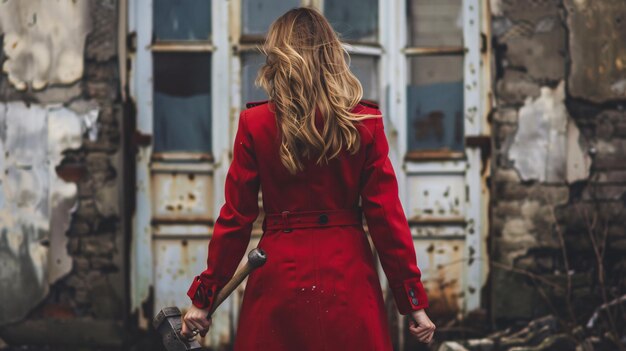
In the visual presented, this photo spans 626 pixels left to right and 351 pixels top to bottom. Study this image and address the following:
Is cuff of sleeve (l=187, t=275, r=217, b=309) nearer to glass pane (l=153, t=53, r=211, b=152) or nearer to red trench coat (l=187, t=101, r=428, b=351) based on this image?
red trench coat (l=187, t=101, r=428, b=351)

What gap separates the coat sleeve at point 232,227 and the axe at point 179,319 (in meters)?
0.02

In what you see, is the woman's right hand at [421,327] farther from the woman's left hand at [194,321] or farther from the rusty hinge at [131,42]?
the rusty hinge at [131,42]

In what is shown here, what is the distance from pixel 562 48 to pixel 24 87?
291 cm

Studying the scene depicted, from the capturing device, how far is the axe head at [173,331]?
2.59 metres

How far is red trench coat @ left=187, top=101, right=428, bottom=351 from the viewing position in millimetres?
2553

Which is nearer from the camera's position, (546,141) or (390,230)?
(390,230)

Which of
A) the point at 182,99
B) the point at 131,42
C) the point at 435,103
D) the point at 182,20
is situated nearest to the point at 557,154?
the point at 435,103

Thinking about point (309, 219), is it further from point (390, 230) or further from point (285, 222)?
point (390, 230)

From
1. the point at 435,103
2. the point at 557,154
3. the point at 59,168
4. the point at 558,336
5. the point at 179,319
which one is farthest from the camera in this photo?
the point at 435,103

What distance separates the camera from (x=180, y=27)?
4715 mm

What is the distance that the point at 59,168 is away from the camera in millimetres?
4594

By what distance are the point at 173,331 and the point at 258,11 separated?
2511 millimetres

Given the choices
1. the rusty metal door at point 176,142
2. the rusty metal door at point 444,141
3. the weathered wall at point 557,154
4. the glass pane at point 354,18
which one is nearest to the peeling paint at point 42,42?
the rusty metal door at point 176,142

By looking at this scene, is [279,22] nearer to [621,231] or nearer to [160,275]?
[160,275]
